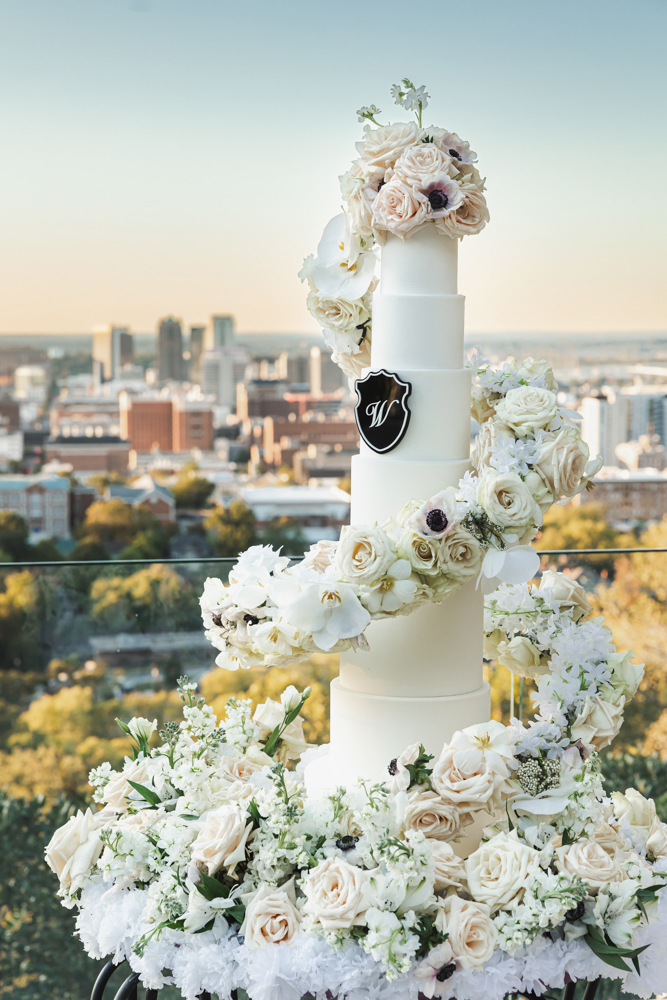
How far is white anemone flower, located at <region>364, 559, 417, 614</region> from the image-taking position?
1225mm

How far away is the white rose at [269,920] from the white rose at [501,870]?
21 centimetres

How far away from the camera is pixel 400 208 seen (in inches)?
51.8

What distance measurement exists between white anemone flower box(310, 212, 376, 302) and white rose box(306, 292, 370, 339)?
1 cm

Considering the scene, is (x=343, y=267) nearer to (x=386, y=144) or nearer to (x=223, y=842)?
(x=386, y=144)

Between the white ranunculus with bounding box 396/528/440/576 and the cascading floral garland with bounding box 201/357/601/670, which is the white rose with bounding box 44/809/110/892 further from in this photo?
the white ranunculus with bounding box 396/528/440/576

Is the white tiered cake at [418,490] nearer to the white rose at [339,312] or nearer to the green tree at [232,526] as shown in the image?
the white rose at [339,312]

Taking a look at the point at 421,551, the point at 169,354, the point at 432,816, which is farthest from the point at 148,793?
the point at 169,354

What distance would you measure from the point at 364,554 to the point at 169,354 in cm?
557

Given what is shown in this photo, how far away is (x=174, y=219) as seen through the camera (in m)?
6.05

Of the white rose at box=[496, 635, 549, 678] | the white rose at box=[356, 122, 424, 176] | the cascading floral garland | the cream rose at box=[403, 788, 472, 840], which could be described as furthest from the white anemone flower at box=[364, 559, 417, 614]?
the white rose at box=[356, 122, 424, 176]

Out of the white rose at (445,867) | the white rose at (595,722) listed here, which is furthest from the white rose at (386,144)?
the white rose at (445,867)

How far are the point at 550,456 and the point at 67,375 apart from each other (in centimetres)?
578

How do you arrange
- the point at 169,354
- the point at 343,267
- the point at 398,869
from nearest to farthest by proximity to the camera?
1. the point at 398,869
2. the point at 343,267
3. the point at 169,354

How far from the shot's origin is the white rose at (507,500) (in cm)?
121
